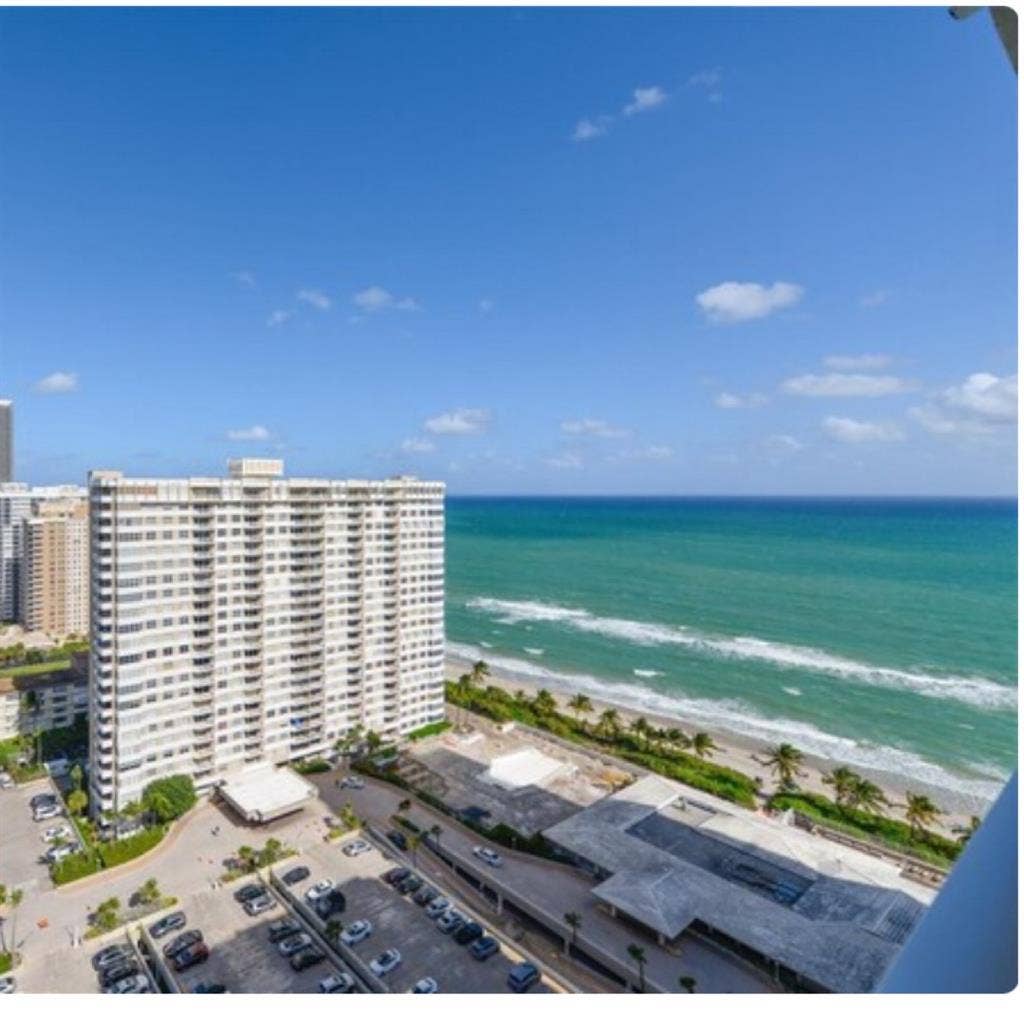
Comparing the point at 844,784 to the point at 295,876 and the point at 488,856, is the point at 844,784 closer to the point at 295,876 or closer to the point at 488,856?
the point at 488,856

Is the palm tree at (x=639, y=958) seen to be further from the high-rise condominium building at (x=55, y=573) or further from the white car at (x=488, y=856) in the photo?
the high-rise condominium building at (x=55, y=573)

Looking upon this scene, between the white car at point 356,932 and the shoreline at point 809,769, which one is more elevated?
the white car at point 356,932

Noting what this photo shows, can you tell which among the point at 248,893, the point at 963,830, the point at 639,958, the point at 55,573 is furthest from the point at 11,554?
the point at 963,830

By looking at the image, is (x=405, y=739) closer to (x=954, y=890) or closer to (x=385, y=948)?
(x=385, y=948)

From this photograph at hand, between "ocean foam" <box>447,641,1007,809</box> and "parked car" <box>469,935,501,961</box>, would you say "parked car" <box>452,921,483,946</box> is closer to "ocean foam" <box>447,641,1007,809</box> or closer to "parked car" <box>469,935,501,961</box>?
"parked car" <box>469,935,501,961</box>

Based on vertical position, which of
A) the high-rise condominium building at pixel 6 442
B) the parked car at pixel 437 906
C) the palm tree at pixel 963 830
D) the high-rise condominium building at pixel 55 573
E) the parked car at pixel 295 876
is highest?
the high-rise condominium building at pixel 6 442

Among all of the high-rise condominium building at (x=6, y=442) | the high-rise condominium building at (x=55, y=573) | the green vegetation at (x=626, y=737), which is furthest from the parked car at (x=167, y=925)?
the high-rise condominium building at (x=6, y=442)
